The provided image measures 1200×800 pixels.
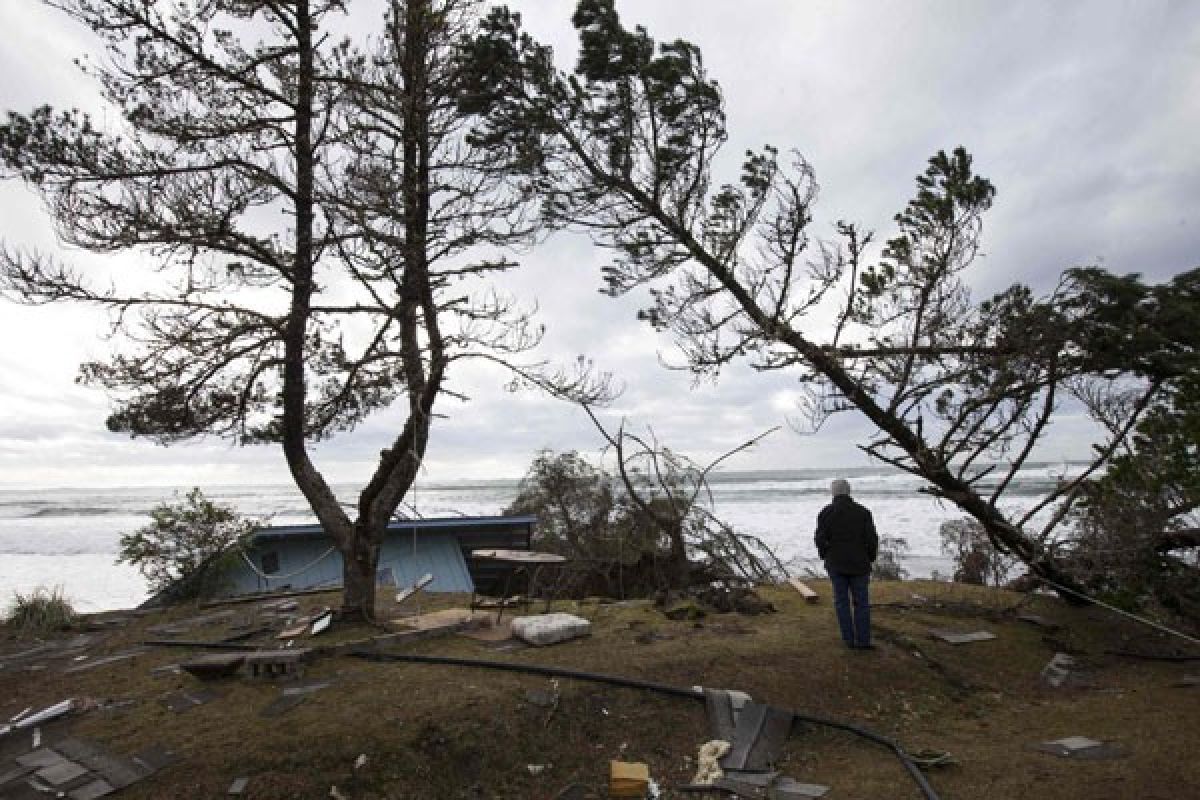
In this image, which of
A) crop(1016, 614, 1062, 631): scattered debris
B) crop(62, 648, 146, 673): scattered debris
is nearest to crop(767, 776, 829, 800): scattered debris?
crop(1016, 614, 1062, 631): scattered debris

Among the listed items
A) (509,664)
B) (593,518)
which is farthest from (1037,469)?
(509,664)

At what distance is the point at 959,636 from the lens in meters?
8.06

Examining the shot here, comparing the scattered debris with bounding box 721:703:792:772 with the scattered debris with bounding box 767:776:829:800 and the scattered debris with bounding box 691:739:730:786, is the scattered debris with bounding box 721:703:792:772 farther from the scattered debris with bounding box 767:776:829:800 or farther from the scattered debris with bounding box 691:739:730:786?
the scattered debris with bounding box 767:776:829:800

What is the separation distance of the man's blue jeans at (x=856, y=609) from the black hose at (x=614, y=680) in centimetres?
161

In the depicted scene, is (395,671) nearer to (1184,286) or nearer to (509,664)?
(509,664)

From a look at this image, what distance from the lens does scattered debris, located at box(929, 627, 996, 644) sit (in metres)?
7.93

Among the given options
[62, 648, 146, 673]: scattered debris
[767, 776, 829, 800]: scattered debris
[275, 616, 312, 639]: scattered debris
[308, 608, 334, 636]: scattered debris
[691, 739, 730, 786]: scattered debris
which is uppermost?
[308, 608, 334, 636]: scattered debris

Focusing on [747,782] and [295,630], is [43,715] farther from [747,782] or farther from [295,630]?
[747,782]

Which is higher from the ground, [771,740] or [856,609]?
[856,609]

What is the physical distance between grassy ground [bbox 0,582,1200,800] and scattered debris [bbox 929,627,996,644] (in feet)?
0.52

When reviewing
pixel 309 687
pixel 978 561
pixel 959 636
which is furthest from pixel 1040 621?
pixel 309 687

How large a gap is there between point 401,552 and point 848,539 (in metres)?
11.5

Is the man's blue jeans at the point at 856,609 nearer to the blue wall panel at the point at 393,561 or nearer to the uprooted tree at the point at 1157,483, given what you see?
the uprooted tree at the point at 1157,483

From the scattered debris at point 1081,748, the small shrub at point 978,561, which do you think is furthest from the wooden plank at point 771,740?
the small shrub at point 978,561
